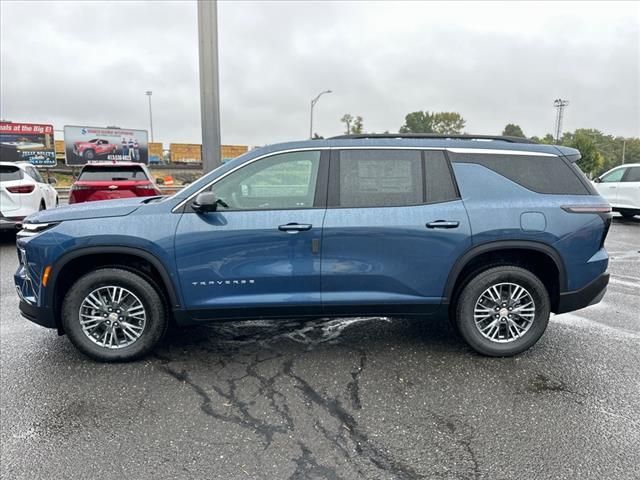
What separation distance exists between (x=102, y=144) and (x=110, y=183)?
95.4 feet

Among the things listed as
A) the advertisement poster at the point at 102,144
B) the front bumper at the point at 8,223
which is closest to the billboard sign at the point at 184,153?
the advertisement poster at the point at 102,144

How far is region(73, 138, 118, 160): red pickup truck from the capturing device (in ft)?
109

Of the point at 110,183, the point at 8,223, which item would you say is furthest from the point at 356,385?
the point at 8,223

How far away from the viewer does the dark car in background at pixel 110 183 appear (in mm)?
8508

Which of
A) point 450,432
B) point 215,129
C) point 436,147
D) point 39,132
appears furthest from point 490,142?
point 39,132

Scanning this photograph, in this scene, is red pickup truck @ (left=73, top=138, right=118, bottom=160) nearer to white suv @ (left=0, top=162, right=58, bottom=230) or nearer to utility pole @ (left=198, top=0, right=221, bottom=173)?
white suv @ (left=0, top=162, right=58, bottom=230)

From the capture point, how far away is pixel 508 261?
3.84 metres

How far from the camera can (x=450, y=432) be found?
2.82 metres

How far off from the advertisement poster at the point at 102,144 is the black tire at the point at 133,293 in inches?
1294

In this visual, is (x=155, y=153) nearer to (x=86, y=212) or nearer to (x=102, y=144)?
(x=102, y=144)

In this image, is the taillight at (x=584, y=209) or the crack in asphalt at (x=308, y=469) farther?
the taillight at (x=584, y=209)

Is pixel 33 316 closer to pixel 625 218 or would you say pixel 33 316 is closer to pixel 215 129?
pixel 215 129

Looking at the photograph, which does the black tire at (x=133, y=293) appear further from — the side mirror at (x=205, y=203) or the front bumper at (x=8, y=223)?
the front bumper at (x=8, y=223)

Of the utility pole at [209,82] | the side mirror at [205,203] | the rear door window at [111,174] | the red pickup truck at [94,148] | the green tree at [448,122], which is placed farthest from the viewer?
the green tree at [448,122]
